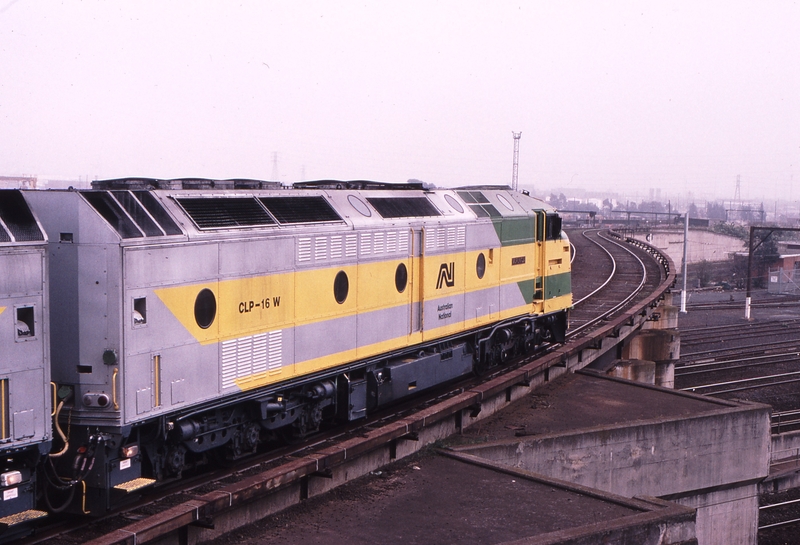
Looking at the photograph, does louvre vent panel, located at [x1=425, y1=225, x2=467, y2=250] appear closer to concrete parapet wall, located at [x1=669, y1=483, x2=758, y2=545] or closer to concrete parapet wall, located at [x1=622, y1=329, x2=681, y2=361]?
concrete parapet wall, located at [x1=669, y1=483, x2=758, y2=545]

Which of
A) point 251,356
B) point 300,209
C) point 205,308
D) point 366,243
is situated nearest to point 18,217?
point 205,308

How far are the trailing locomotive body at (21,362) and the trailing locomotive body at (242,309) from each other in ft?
2.23

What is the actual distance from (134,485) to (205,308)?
105 inches

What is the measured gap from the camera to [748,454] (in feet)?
74.9

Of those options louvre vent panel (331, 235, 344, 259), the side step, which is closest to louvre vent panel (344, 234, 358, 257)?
louvre vent panel (331, 235, 344, 259)

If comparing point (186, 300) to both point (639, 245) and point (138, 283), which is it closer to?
point (138, 283)

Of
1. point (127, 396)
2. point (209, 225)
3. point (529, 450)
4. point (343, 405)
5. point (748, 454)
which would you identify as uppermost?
point (209, 225)

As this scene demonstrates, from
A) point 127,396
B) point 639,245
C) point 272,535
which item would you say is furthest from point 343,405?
point 639,245

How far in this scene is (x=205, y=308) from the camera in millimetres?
12477

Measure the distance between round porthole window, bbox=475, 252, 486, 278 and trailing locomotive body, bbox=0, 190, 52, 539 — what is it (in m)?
11.9

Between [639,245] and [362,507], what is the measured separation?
55756 mm

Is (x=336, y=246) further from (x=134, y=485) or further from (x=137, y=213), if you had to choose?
(x=134, y=485)

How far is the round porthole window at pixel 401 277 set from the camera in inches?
689

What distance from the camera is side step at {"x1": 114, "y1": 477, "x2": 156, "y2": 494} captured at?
36.6ft
